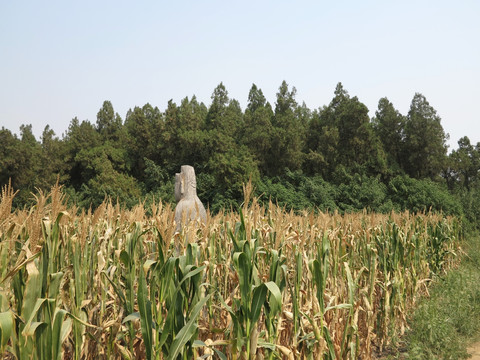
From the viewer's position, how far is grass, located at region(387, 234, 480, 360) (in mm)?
4957

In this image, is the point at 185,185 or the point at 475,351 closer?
the point at 475,351

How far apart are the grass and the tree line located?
11.0m

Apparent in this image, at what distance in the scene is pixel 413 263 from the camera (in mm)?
6766

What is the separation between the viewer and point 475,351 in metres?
5.33

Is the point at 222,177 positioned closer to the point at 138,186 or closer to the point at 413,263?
the point at 138,186

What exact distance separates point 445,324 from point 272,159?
18.0 metres

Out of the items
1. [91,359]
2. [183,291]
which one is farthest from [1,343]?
[91,359]

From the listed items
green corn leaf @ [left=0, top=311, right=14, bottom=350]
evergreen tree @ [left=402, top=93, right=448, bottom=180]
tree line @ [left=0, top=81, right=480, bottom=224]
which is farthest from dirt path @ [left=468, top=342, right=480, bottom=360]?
evergreen tree @ [left=402, top=93, right=448, bottom=180]

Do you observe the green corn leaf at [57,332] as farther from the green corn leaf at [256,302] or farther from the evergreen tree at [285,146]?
the evergreen tree at [285,146]

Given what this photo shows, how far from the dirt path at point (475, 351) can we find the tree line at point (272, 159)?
12.6 metres

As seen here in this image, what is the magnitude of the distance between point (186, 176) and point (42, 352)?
595 centimetres

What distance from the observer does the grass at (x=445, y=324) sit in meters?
4.96

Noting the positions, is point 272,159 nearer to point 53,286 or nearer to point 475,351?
point 475,351

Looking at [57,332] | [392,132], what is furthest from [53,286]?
[392,132]
